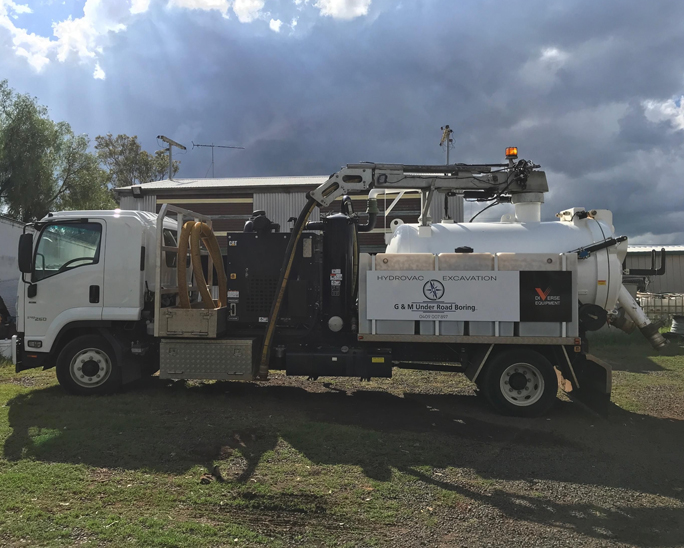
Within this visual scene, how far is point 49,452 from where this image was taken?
5.06m

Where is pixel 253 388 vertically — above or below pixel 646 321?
below

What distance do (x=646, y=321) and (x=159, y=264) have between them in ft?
22.9

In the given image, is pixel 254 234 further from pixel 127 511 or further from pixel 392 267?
pixel 127 511

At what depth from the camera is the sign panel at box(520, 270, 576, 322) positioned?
6352mm

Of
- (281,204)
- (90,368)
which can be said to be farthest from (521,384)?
(281,204)

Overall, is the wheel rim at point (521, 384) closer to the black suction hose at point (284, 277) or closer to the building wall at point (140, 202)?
the black suction hose at point (284, 277)

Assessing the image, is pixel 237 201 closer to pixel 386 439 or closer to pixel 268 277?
→ pixel 268 277

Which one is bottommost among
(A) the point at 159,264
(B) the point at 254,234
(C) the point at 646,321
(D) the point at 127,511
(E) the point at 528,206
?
(D) the point at 127,511

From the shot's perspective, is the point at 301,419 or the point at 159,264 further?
the point at 159,264

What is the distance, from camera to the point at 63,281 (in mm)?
7117

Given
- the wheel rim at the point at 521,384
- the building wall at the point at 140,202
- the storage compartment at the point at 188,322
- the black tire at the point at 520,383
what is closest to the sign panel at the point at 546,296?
the black tire at the point at 520,383

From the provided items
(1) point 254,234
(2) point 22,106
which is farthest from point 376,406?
(2) point 22,106

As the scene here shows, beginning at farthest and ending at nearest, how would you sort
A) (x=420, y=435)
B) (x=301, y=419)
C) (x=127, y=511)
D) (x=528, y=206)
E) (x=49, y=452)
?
1. (x=528, y=206)
2. (x=301, y=419)
3. (x=420, y=435)
4. (x=49, y=452)
5. (x=127, y=511)

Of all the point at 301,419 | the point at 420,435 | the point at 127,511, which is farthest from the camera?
the point at 301,419
